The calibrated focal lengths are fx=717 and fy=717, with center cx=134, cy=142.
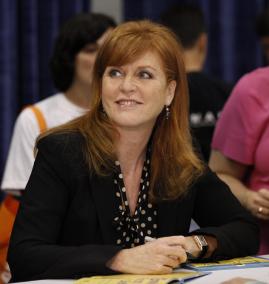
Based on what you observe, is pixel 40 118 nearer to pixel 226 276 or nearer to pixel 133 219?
pixel 133 219

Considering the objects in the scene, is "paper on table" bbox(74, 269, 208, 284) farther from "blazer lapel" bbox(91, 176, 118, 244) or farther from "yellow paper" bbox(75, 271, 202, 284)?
"blazer lapel" bbox(91, 176, 118, 244)

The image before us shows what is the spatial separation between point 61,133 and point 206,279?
Answer: 72cm

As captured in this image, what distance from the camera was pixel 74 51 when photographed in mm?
3506

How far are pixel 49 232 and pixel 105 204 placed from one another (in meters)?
0.22

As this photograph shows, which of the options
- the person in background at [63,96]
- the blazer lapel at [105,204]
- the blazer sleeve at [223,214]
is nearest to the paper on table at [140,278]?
the blazer lapel at [105,204]

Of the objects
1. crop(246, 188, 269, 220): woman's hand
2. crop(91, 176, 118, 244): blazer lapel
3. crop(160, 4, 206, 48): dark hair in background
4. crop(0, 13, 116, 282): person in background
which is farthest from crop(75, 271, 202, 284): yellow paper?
crop(160, 4, 206, 48): dark hair in background

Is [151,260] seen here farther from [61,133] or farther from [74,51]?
[74,51]

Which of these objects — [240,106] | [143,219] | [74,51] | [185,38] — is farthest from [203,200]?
[185,38]

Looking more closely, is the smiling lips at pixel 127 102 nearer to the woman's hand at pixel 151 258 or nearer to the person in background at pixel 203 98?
the woman's hand at pixel 151 258

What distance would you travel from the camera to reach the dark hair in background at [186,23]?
12.7ft

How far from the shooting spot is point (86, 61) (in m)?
3.50

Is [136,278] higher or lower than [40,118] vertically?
lower

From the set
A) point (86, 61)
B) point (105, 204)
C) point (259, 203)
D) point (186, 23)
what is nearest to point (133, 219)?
point (105, 204)

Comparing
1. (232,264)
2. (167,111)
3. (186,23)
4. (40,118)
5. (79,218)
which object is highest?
(186,23)
